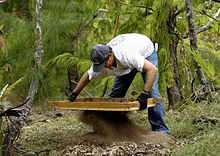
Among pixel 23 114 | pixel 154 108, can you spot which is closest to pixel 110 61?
pixel 154 108

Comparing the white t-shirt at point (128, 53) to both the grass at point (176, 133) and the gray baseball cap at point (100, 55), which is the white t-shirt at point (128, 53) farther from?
the grass at point (176, 133)

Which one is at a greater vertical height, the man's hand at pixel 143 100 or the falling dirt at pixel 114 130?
the man's hand at pixel 143 100

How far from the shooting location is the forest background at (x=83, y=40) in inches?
116

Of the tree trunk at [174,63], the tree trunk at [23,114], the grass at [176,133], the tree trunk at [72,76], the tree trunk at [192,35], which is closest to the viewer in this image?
the grass at [176,133]

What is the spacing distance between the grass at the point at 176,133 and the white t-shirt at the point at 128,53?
737mm

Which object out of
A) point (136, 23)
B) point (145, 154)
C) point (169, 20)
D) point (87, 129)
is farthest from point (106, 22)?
point (145, 154)

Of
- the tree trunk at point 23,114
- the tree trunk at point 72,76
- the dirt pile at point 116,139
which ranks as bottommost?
the tree trunk at point 72,76

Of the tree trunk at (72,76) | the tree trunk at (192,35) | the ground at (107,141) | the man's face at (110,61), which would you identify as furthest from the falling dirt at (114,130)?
the tree trunk at (72,76)

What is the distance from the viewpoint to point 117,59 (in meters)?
2.85

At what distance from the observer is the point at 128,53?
2768mm

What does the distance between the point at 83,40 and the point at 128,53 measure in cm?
318

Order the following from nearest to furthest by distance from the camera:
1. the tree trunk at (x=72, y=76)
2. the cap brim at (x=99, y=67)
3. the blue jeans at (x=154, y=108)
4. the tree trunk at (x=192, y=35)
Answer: the cap brim at (x=99, y=67) → the blue jeans at (x=154, y=108) → the tree trunk at (x=192, y=35) → the tree trunk at (x=72, y=76)

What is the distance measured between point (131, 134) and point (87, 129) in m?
1.06

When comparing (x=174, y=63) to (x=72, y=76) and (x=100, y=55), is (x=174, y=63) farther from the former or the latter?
(x=72, y=76)
